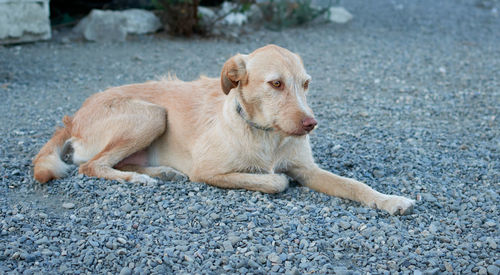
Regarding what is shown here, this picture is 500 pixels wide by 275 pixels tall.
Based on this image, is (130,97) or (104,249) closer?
(104,249)

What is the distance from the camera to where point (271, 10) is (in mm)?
13352

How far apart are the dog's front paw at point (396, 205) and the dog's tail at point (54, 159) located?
2.71 m

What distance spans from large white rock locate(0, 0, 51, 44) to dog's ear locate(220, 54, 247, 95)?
7.43 m

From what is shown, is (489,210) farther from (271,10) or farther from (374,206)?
(271,10)

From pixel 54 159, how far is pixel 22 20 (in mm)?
6543

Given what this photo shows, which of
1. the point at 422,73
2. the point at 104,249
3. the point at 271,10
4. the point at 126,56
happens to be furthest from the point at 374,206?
the point at 271,10

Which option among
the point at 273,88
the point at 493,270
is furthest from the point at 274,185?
the point at 493,270

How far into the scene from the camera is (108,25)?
11.1 metres

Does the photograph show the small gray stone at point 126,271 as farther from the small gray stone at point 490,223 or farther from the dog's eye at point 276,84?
the small gray stone at point 490,223

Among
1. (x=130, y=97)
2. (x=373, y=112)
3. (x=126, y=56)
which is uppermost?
(x=130, y=97)

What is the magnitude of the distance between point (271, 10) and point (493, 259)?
1082cm

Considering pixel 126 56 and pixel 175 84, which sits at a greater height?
pixel 175 84

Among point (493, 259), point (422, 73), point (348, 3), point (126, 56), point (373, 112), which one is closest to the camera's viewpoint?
point (493, 259)

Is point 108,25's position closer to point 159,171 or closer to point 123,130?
point 123,130
